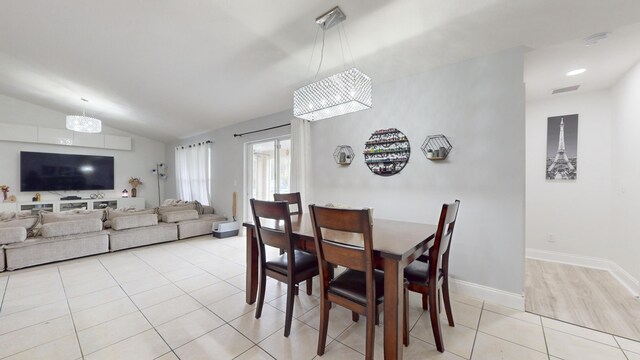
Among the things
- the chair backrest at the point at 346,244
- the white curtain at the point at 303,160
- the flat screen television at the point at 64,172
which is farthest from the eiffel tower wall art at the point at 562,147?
the flat screen television at the point at 64,172

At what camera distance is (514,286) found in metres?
2.27

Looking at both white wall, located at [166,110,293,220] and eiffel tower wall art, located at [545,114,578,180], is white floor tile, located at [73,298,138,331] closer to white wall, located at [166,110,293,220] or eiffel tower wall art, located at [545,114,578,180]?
white wall, located at [166,110,293,220]

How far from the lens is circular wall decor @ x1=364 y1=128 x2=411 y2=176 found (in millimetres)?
2918

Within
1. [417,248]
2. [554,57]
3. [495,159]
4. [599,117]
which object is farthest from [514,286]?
[599,117]

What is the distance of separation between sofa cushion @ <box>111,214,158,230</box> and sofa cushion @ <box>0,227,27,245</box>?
3.15 feet

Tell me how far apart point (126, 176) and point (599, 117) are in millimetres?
9491

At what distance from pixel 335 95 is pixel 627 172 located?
3.21 m

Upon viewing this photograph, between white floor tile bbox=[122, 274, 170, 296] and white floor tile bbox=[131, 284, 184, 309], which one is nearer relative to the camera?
white floor tile bbox=[131, 284, 184, 309]

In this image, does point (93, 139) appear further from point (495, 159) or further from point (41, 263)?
point (495, 159)

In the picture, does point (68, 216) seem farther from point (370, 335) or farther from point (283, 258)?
point (370, 335)

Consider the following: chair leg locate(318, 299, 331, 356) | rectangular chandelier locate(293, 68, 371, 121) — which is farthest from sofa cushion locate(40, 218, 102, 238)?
chair leg locate(318, 299, 331, 356)

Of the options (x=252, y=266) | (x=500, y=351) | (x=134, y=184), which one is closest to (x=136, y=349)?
(x=252, y=266)

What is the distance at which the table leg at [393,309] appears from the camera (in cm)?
140

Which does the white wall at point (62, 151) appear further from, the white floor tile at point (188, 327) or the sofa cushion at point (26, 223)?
the white floor tile at point (188, 327)
